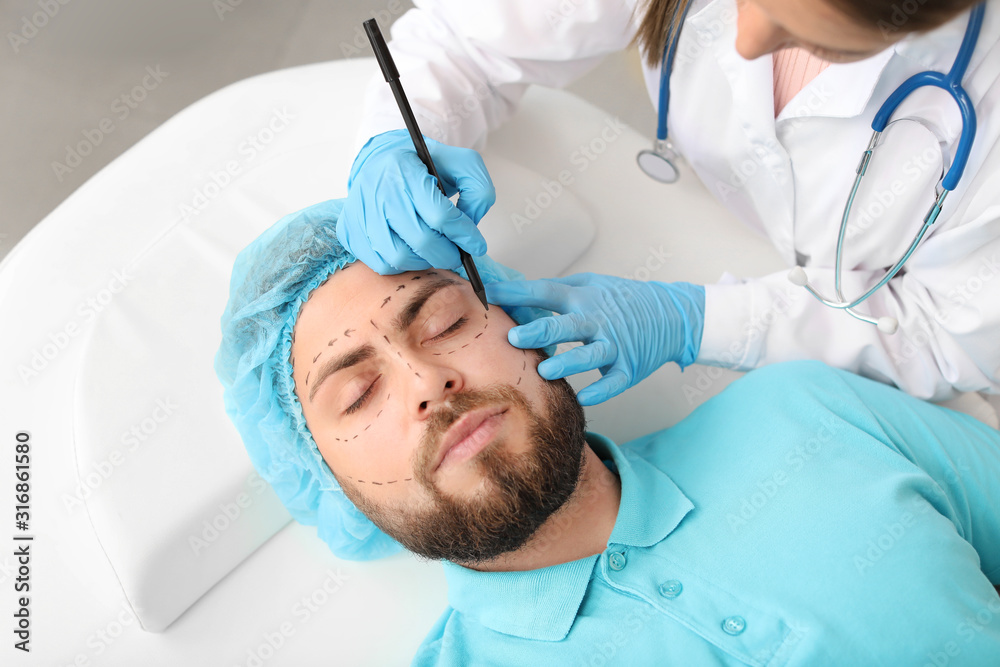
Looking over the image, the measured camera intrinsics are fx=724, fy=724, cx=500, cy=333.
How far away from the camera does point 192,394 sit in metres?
1.48

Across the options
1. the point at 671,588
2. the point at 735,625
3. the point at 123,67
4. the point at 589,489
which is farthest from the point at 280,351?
the point at 123,67

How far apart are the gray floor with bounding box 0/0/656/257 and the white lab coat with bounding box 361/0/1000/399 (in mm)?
1605

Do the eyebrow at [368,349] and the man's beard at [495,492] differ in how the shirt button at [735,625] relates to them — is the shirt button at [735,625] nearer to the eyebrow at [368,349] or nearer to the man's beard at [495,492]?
the man's beard at [495,492]

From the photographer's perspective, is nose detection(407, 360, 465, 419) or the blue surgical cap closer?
nose detection(407, 360, 465, 419)

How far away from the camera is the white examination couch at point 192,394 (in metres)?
1.40

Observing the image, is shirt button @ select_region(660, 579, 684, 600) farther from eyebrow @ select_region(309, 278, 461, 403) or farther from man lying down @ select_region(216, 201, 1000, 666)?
eyebrow @ select_region(309, 278, 461, 403)

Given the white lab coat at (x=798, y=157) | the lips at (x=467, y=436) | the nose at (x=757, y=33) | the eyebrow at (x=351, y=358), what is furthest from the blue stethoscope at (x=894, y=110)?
the eyebrow at (x=351, y=358)

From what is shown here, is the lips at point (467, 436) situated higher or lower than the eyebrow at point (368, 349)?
lower

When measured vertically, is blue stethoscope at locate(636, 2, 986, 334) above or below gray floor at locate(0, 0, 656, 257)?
below

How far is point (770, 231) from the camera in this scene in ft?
5.53

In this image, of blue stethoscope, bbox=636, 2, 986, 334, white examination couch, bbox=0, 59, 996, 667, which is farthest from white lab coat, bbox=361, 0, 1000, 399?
white examination couch, bbox=0, 59, 996, 667

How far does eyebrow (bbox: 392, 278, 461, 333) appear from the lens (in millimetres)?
1226

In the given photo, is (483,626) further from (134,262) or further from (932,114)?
(932,114)

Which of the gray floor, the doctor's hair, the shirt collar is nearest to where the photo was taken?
the doctor's hair
